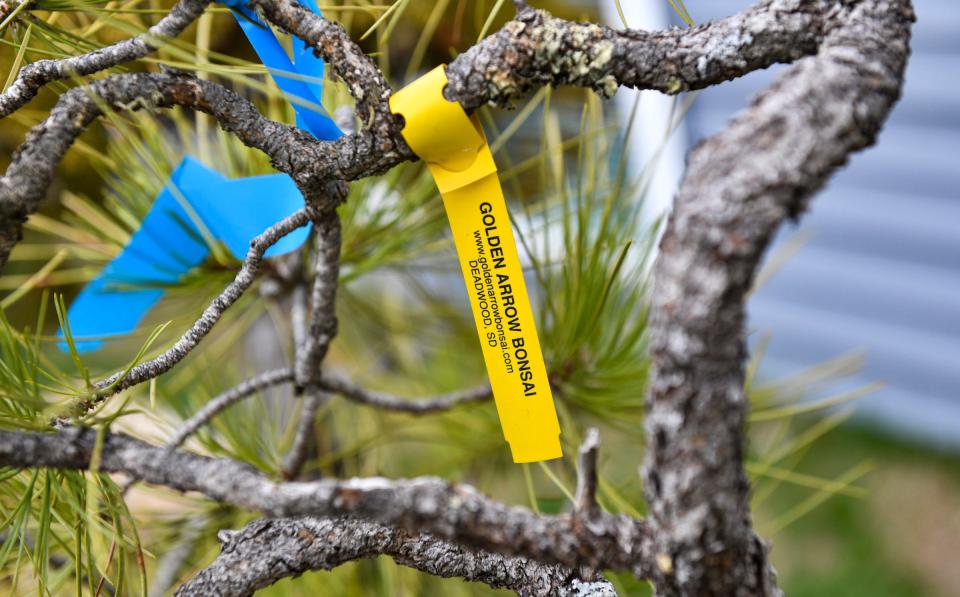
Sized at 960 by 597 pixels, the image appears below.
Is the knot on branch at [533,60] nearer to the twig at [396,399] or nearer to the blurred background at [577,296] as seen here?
the blurred background at [577,296]

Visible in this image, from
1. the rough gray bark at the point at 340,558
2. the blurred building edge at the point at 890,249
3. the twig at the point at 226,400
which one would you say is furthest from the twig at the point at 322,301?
the blurred building edge at the point at 890,249

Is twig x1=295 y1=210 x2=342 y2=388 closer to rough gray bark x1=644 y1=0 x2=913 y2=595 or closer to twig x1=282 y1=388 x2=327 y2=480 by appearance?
twig x1=282 y1=388 x2=327 y2=480

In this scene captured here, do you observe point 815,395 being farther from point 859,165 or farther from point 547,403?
point 547,403

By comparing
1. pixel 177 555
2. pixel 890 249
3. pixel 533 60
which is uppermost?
pixel 533 60

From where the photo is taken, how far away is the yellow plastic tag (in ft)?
0.93

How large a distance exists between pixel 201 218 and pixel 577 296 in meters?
0.21

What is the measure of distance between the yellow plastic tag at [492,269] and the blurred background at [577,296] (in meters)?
0.03

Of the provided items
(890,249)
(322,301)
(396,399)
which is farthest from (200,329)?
(890,249)

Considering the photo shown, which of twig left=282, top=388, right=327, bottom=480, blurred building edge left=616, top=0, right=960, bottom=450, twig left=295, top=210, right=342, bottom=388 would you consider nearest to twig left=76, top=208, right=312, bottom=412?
twig left=295, top=210, right=342, bottom=388

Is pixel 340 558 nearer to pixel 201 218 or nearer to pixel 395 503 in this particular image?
pixel 395 503

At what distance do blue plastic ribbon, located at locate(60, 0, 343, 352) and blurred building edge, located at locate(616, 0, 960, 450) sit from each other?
862 millimetres

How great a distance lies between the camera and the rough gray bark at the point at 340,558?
269 millimetres

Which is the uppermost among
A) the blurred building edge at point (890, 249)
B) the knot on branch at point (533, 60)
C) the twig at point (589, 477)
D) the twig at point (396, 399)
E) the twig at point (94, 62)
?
the twig at point (94, 62)

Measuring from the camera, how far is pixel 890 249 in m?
1.38
